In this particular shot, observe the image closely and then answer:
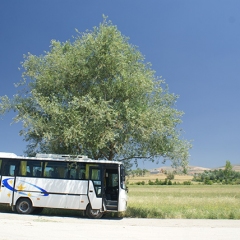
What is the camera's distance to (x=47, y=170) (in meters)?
18.6

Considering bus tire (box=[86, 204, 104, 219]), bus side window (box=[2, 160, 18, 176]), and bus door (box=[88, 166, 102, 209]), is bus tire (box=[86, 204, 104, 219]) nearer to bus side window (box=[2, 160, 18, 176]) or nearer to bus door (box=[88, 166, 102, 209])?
bus door (box=[88, 166, 102, 209])

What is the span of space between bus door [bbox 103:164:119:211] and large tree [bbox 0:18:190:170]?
1.36 m

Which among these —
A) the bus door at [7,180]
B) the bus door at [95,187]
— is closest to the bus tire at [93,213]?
the bus door at [95,187]

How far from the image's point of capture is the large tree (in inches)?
704

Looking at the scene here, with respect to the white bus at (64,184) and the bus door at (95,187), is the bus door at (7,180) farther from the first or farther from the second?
the bus door at (95,187)

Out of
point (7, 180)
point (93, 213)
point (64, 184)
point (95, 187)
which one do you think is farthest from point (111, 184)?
point (7, 180)

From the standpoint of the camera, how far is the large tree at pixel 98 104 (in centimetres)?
1789

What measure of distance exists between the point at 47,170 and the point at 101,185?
11.1 ft

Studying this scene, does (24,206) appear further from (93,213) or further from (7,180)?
(93,213)

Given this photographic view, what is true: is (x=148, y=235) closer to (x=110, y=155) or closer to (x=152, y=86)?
(x=110, y=155)

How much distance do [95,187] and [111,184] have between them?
3.09ft

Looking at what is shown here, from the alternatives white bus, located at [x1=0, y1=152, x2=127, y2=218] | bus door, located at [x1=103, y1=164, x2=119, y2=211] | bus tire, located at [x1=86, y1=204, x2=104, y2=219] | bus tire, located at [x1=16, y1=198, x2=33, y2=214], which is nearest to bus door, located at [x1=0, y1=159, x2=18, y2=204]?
white bus, located at [x1=0, y1=152, x2=127, y2=218]

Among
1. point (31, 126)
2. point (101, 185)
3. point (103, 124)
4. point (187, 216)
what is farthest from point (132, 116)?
point (187, 216)

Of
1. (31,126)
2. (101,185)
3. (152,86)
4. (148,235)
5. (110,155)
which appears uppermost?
(152,86)
